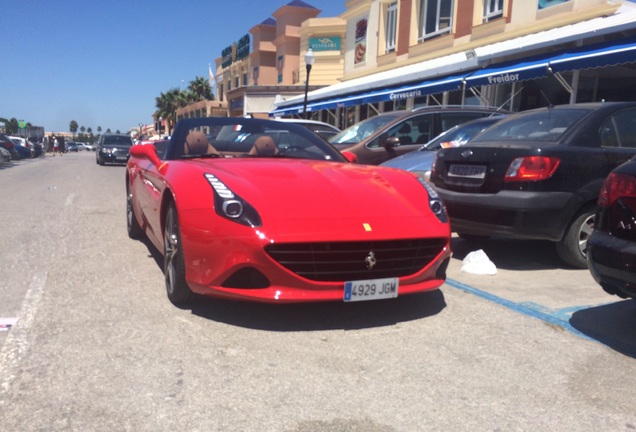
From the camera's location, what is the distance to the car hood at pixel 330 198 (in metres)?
3.51

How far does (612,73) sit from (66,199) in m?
12.2

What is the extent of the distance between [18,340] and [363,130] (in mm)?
7731

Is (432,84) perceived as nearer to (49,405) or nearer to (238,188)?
(238,188)

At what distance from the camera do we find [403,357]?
327cm

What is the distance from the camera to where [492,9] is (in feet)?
58.0

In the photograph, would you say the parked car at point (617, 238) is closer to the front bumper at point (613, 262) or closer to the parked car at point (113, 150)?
the front bumper at point (613, 262)

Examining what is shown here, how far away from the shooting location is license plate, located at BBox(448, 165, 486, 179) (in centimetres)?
550

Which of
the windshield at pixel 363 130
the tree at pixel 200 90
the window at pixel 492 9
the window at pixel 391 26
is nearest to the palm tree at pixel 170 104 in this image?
the tree at pixel 200 90

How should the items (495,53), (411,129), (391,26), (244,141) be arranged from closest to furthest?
(244,141)
(411,129)
(495,53)
(391,26)

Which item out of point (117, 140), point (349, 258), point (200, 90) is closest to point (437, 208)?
point (349, 258)

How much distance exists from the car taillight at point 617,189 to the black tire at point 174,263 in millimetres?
2747

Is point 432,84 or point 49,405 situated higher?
point 432,84

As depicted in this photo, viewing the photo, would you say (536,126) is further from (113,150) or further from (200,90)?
(200,90)

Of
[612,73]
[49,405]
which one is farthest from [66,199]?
[612,73]
